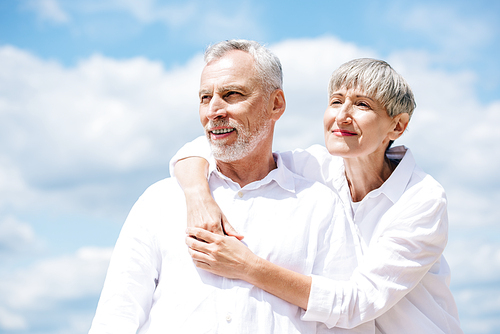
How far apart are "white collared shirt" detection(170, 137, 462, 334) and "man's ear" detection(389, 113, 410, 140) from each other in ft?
0.55

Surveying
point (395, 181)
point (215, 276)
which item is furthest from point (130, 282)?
point (395, 181)

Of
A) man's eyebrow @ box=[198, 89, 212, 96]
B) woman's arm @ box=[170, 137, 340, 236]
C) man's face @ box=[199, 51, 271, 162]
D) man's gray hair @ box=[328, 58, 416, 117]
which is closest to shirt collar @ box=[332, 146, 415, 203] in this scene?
woman's arm @ box=[170, 137, 340, 236]

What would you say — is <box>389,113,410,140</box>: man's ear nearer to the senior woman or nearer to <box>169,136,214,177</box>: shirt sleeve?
the senior woman

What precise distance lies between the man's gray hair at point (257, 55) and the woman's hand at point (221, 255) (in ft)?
3.96

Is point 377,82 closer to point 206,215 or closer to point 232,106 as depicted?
point 232,106

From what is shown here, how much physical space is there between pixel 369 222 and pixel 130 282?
A: 1.71 m

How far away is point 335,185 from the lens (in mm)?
3977

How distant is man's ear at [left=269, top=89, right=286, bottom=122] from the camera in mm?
3869

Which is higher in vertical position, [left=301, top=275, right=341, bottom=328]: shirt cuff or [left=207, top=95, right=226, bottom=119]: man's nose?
[left=207, top=95, right=226, bottom=119]: man's nose

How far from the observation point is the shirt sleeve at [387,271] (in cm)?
321

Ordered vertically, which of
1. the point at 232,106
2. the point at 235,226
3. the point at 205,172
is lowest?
the point at 235,226


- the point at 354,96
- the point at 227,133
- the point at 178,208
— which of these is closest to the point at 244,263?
the point at 178,208

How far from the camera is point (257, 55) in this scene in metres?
3.75

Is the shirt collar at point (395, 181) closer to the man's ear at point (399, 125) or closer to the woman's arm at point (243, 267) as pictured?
the man's ear at point (399, 125)
